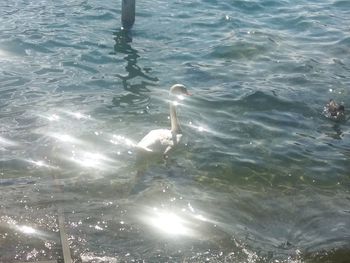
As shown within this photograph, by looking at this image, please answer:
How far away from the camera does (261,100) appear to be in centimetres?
1410

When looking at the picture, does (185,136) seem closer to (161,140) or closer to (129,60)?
(161,140)

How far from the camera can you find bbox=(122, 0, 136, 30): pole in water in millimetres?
18594

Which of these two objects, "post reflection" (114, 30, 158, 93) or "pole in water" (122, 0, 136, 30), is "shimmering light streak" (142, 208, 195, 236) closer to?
"post reflection" (114, 30, 158, 93)

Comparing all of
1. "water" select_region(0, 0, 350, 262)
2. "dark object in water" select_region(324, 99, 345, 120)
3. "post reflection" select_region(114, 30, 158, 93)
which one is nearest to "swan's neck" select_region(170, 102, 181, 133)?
"water" select_region(0, 0, 350, 262)

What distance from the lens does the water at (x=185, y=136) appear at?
8625 mm

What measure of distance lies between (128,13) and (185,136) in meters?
8.21

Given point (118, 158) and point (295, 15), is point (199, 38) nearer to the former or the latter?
point (295, 15)

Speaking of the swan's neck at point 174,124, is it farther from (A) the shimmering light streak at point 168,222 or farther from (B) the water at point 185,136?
(A) the shimmering light streak at point 168,222

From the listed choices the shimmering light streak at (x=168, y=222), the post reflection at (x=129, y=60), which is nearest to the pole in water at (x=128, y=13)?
the post reflection at (x=129, y=60)

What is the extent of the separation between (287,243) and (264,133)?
13.9ft

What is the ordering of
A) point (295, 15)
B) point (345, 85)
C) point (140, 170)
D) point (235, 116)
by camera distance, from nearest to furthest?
point (140, 170)
point (235, 116)
point (345, 85)
point (295, 15)

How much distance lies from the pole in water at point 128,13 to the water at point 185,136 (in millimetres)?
435

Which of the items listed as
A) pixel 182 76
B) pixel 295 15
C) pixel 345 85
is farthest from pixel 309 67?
pixel 295 15

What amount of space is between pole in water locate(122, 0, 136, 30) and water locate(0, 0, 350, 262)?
435mm
